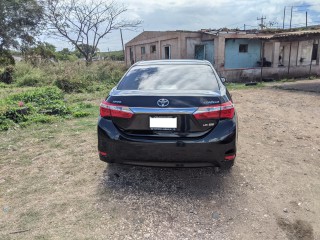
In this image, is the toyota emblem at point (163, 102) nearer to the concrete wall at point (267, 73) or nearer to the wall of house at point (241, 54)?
the concrete wall at point (267, 73)

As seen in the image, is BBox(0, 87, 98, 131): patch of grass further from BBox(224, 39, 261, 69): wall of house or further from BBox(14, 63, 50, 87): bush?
BBox(224, 39, 261, 69): wall of house

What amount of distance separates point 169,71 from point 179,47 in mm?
15405

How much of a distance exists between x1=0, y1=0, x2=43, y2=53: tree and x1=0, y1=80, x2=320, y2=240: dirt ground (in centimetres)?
2504

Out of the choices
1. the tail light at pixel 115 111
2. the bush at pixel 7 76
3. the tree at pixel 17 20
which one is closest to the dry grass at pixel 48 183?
the tail light at pixel 115 111

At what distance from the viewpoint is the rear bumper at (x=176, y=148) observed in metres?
2.83

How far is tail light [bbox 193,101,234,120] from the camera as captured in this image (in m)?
2.79

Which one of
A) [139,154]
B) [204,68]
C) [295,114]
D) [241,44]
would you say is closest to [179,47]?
[241,44]

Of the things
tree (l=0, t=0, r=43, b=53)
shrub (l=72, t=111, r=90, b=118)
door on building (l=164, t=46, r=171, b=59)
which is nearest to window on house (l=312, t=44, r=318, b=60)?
door on building (l=164, t=46, r=171, b=59)

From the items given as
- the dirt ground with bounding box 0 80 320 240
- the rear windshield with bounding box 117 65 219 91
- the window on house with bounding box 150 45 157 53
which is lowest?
the dirt ground with bounding box 0 80 320 240

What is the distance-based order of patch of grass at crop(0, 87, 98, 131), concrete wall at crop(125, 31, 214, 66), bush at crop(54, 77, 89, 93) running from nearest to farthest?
patch of grass at crop(0, 87, 98, 131) → bush at crop(54, 77, 89, 93) → concrete wall at crop(125, 31, 214, 66)

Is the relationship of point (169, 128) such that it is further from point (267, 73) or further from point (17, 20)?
point (17, 20)

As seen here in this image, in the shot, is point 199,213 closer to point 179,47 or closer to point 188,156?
point 188,156

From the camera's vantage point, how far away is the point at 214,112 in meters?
2.81

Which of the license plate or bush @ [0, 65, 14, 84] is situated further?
bush @ [0, 65, 14, 84]
